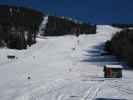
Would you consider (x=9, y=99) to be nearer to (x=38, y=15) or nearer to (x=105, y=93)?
(x=105, y=93)

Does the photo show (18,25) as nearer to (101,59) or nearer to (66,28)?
(66,28)

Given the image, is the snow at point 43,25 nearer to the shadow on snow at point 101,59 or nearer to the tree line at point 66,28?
the tree line at point 66,28

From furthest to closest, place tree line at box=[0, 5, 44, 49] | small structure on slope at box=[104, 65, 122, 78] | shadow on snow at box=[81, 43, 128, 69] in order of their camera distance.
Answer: tree line at box=[0, 5, 44, 49]
shadow on snow at box=[81, 43, 128, 69]
small structure on slope at box=[104, 65, 122, 78]

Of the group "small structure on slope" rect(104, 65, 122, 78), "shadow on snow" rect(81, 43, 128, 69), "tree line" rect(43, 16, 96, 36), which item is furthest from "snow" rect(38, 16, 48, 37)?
"small structure on slope" rect(104, 65, 122, 78)

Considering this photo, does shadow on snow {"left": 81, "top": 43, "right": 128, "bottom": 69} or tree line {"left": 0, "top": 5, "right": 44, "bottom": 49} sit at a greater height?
tree line {"left": 0, "top": 5, "right": 44, "bottom": 49}

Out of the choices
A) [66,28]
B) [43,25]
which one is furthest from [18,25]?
[43,25]

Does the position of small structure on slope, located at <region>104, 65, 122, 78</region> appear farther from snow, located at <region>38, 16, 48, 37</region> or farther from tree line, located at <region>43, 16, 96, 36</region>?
snow, located at <region>38, 16, 48, 37</region>

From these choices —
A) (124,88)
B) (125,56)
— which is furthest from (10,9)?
(124,88)

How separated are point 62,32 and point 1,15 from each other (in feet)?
63.7

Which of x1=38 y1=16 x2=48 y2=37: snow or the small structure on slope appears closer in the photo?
the small structure on slope

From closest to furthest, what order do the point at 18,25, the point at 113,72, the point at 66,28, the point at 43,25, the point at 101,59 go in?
the point at 113,72 < the point at 101,59 < the point at 18,25 < the point at 66,28 < the point at 43,25

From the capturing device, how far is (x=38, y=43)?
80250 millimetres

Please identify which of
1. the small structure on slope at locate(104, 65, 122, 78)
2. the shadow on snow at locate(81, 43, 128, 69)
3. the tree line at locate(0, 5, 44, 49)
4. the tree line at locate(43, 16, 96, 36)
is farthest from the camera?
the tree line at locate(43, 16, 96, 36)

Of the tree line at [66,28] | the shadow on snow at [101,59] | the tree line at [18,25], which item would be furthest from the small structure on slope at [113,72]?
the tree line at [66,28]
